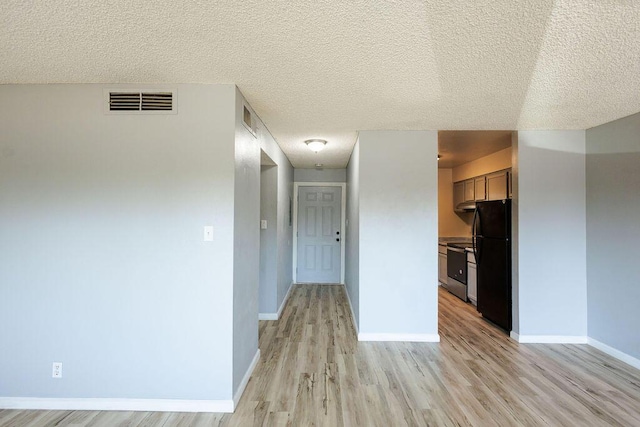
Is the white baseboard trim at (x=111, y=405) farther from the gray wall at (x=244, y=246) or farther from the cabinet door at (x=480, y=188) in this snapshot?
the cabinet door at (x=480, y=188)

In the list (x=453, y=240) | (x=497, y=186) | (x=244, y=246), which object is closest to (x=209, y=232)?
(x=244, y=246)

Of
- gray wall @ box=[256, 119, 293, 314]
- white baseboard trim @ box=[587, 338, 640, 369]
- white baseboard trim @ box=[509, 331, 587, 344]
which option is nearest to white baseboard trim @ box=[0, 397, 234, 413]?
gray wall @ box=[256, 119, 293, 314]

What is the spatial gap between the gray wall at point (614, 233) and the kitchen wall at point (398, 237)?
161cm

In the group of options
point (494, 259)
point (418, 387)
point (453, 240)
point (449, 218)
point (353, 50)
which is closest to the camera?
point (353, 50)

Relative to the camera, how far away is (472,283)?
464 centimetres

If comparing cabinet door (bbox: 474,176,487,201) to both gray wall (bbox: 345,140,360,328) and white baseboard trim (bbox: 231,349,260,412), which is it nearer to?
gray wall (bbox: 345,140,360,328)

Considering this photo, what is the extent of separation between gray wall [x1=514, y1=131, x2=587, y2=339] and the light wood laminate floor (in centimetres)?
30

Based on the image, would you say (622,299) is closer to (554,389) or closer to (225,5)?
(554,389)

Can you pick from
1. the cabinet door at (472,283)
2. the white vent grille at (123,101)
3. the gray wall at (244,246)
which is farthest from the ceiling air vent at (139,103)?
the cabinet door at (472,283)

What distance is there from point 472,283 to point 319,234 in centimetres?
279

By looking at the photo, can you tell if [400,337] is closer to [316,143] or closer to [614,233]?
[614,233]

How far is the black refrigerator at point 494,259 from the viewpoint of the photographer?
356 cm

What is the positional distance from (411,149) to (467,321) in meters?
2.38

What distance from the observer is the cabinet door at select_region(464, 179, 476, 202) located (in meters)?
5.23
